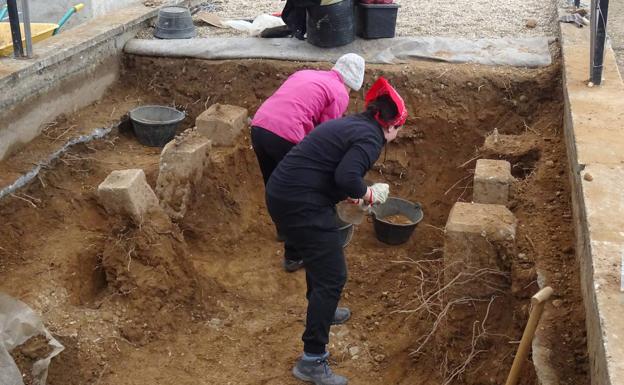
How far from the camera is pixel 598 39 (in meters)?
5.64

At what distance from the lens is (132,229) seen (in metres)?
4.95

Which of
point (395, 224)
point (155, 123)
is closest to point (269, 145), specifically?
point (395, 224)

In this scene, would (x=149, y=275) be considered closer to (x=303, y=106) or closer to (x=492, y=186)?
(x=303, y=106)

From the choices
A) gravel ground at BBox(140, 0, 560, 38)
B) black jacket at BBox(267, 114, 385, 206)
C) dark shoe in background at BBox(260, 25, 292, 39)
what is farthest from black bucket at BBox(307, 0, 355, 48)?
black jacket at BBox(267, 114, 385, 206)

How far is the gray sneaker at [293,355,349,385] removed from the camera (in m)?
4.19

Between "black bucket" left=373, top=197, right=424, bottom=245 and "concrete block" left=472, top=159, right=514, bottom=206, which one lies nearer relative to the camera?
"concrete block" left=472, top=159, right=514, bottom=206

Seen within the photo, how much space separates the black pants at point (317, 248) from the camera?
3900 mm

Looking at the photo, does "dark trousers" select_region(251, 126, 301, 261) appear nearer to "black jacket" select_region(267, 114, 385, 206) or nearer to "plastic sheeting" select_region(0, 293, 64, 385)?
"black jacket" select_region(267, 114, 385, 206)

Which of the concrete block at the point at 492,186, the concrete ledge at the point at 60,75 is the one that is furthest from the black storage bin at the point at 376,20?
the concrete block at the point at 492,186

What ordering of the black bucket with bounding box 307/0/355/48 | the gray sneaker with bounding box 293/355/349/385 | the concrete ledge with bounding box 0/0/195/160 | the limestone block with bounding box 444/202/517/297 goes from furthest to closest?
the black bucket with bounding box 307/0/355/48, the concrete ledge with bounding box 0/0/195/160, the gray sneaker with bounding box 293/355/349/385, the limestone block with bounding box 444/202/517/297

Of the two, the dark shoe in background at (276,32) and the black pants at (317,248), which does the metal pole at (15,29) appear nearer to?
the dark shoe in background at (276,32)

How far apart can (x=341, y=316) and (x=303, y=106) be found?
5.11 feet

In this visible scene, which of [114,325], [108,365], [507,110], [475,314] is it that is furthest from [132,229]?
[507,110]

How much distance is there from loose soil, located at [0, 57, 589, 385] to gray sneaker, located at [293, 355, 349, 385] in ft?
0.52
